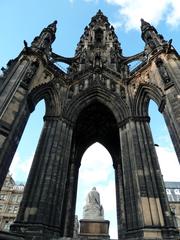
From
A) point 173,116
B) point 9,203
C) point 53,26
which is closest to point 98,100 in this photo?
point 173,116

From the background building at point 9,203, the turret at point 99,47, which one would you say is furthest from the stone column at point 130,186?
the background building at point 9,203

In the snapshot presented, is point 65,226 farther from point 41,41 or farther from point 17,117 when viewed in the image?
point 41,41

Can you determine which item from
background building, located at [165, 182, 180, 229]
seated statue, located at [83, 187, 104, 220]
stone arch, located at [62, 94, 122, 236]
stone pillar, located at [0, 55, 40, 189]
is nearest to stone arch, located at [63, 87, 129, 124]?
stone arch, located at [62, 94, 122, 236]

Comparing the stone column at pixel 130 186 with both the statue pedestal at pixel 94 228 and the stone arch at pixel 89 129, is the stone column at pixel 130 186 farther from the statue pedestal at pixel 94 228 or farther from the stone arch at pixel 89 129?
the stone arch at pixel 89 129

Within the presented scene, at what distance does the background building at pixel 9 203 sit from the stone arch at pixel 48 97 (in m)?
25.2

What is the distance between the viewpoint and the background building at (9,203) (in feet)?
99.4

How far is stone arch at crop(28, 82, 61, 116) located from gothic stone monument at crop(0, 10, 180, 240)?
52 mm

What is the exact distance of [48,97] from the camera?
11836 mm

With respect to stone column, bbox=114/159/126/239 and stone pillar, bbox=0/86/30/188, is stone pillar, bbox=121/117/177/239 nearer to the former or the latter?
stone column, bbox=114/159/126/239

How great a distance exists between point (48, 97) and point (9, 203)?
2681 cm

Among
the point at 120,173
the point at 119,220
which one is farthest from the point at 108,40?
the point at 119,220

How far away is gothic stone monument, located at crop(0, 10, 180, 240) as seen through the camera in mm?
7793

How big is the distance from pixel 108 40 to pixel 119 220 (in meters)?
14.6

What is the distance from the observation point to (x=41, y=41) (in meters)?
13.2
